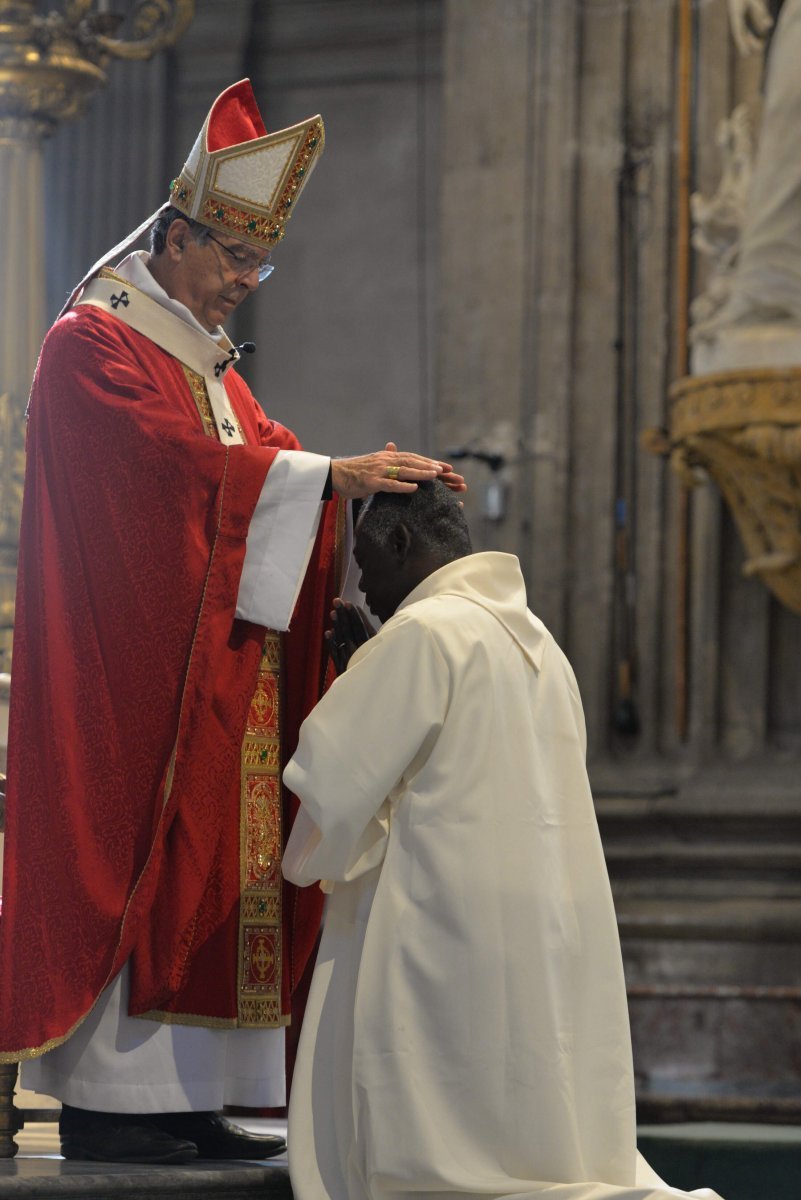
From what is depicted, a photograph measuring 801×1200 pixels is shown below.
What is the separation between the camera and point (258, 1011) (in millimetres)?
3789

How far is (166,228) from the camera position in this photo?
4.08m

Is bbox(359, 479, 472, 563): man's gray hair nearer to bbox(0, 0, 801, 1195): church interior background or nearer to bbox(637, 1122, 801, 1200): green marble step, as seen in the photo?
bbox(637, 1122, 801, 1200): green marble step

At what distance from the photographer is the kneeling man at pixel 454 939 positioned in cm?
345

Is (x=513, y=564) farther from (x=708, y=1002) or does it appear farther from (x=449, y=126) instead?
(x=449, y=126)

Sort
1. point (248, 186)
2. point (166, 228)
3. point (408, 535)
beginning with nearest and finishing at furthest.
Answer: point (408, 535) < point (248, 186) < point (166, 228)

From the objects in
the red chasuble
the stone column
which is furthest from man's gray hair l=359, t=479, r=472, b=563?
the stone column

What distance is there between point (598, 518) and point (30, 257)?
9.00 feet

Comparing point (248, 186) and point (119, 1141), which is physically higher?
point (248, 186)

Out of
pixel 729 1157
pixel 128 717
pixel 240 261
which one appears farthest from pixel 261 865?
pixel 729 1157

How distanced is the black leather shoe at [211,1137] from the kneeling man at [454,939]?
0.30m

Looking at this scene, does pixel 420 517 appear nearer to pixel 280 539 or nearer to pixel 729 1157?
pixel 280 539

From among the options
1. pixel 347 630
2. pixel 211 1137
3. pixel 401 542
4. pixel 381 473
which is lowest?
pixel 211 1137

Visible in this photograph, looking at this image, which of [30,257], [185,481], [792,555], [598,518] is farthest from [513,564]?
[598,518]

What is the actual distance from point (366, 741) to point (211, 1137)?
86 centimetres
